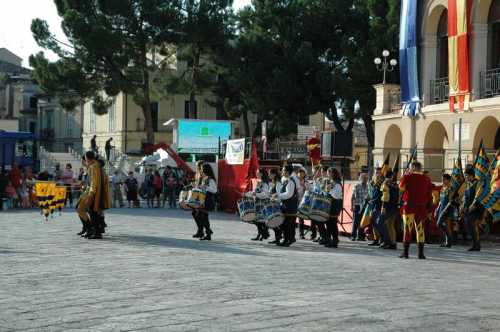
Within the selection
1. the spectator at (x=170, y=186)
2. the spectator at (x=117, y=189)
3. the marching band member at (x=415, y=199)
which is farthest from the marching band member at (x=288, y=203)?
the spectator at (x=170, y=186)

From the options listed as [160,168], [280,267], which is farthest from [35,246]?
[160,168]

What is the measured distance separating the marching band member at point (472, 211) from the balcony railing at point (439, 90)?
13.2m

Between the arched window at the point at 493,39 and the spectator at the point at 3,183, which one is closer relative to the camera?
the arched window at the point at 493,39

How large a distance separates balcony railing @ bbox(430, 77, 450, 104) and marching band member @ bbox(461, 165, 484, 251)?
13164 millimetres

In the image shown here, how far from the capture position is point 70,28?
4550cm

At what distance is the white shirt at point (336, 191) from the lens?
17188mm

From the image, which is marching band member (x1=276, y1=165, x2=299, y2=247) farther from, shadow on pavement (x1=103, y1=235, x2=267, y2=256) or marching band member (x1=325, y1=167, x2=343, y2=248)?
shadow on pavement (x1=103, y1=235, x2=267, y2=256)

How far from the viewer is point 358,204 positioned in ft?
63.0

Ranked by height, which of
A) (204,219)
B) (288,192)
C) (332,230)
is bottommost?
(332,230)

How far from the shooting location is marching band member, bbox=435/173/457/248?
1766 cm

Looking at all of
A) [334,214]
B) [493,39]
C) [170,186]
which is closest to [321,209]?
[334,214]

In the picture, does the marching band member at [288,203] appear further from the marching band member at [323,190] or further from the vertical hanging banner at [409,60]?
the vertical hanging banner at [409,60]

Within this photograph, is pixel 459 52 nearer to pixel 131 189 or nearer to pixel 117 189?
pixel 131 189

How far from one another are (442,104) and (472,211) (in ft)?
41.8
